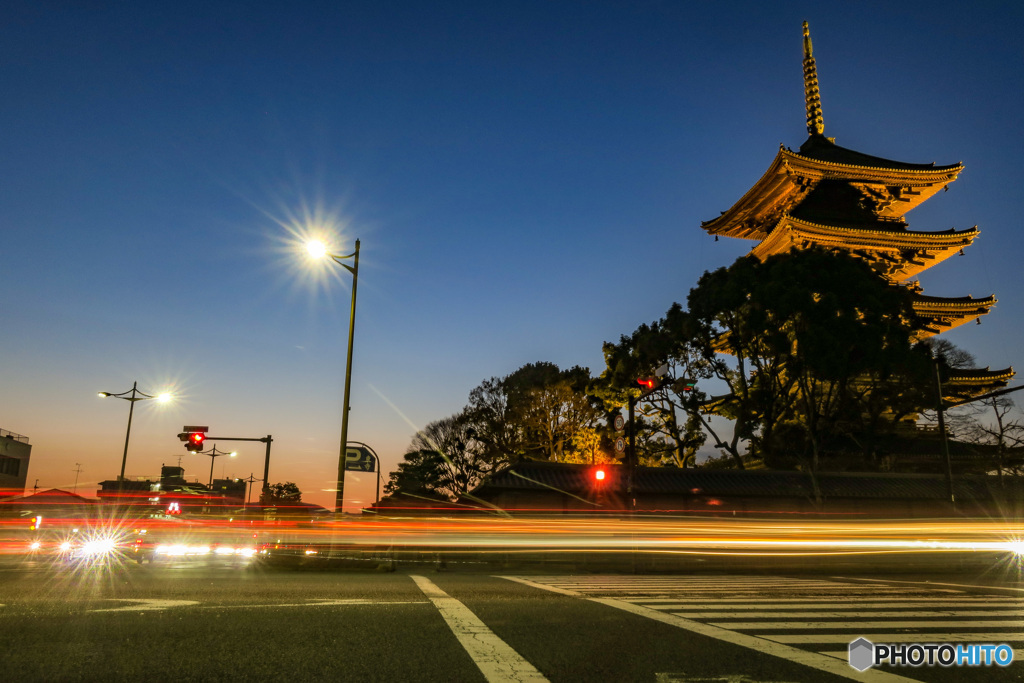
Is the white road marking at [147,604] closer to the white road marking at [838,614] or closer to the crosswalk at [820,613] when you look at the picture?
the crosswalk at [820,613]

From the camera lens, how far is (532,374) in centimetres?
5172

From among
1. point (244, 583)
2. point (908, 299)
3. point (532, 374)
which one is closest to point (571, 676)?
point (244, 583)

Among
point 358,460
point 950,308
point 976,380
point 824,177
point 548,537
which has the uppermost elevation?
point 824,177

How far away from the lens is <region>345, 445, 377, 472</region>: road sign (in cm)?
1806

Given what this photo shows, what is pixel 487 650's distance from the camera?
498cm

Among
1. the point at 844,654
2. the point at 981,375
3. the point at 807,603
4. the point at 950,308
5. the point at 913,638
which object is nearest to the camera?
the point at 844,654

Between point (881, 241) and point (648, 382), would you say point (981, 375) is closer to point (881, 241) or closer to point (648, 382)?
point (881, 241)

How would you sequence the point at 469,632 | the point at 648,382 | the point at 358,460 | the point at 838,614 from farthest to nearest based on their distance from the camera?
the point at 358,460 < the point at 648,382 < the point at 838,614 < the point at 469,632

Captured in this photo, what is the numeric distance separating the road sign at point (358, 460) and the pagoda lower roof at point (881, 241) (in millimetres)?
32097

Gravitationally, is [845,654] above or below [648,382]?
below

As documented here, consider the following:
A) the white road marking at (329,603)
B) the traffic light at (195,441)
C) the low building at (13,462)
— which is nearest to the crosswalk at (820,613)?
the white road marking at (329,603)

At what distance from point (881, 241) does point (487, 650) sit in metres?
46.2

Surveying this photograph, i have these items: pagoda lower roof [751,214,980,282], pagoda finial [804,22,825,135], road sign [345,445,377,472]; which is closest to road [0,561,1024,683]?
road sign [345,445,377,472]

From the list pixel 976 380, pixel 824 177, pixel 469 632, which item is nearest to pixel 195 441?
pixel 469 632
